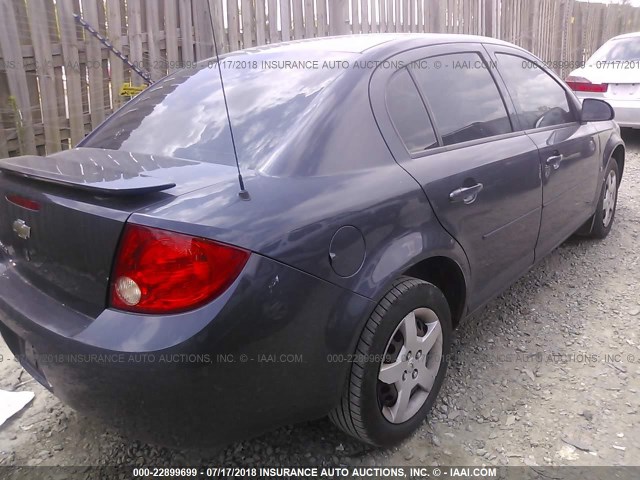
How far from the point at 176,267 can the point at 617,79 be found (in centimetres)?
740

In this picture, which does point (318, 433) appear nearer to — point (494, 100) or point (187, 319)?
point (187, 319)

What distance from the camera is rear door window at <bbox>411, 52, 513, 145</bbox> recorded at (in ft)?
8.46

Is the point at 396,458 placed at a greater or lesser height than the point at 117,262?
lesser

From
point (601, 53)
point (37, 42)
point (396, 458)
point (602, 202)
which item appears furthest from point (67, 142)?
point (601, 53)

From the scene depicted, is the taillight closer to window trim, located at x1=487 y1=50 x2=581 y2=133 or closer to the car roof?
window trim, located at x1=487 y1=50 x2=581 y2=133

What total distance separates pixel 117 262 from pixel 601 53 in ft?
27.7

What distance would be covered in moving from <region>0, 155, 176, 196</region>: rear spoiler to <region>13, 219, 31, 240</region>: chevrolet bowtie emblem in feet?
0.55

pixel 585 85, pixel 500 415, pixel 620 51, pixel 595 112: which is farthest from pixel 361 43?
pixel 620 51

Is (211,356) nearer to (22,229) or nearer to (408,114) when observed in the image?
(22,229)

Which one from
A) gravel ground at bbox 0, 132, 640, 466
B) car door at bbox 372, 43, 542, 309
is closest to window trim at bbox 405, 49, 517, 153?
car door at bbox 372, 43, 542, 309

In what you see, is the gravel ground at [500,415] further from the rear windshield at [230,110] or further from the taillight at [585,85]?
the taillight at [585,85]

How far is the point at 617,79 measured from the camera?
727 centimetres

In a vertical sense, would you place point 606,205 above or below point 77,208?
below

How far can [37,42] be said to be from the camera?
4.44 meters
